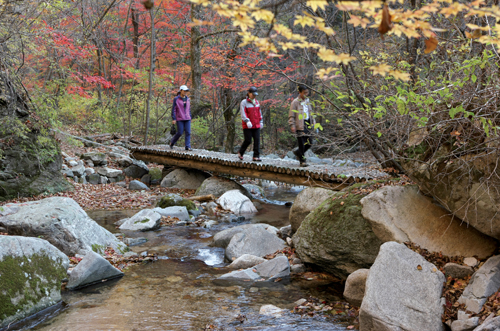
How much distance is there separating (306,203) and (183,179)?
263 inches

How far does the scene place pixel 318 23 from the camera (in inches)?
79.7

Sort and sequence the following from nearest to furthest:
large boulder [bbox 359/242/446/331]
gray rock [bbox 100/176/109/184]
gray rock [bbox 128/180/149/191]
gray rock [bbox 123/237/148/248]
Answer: large boulder [bbox 359/242/446/331], gray rock [bbox 123/237/148/248], gray rock [bbox 128/180/149/191], gray rock [bbox 100/176/109/184]

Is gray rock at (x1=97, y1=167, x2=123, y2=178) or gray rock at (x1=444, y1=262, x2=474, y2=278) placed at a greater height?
gray rock at (x1=97, y1=167, x2=123, y2=178)

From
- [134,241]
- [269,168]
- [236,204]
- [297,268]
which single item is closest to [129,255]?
[134,241]

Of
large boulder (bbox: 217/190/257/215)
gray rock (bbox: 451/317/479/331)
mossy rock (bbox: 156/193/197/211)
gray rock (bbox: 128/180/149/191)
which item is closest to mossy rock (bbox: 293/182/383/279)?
gray rock (bbox: 451/317/479/331)

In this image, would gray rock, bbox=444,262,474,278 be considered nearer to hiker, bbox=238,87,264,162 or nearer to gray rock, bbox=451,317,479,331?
gray rock, bbox=451,317,479,331

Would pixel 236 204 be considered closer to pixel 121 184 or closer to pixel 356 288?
pixel 121 184

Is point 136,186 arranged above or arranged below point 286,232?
above

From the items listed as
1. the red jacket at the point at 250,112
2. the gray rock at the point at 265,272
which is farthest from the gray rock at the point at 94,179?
the gray rock at the point at 265,272

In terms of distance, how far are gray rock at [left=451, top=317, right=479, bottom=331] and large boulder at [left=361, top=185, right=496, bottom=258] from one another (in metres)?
1.04

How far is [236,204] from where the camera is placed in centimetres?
987

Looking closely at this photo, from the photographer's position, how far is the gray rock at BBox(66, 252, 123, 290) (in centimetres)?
491

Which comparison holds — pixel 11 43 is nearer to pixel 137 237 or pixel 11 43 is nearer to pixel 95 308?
pixel 137 237

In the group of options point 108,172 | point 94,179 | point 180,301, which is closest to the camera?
point 180,301
